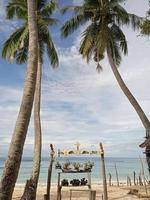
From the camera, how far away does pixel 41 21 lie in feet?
72.0

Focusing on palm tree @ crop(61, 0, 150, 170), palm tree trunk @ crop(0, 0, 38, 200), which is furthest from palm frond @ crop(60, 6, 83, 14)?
palm tree trunk @ crop(0, 0, 38, 200)

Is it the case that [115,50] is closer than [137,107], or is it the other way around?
[137,107]

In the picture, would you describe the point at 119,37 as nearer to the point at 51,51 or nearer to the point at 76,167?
the point at 51,51

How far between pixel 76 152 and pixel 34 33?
8.18 metres

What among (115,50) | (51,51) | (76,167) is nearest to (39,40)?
(51,51)

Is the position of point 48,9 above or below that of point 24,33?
above

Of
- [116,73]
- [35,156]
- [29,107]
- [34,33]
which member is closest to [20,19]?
[116,73]

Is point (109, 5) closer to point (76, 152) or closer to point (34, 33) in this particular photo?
point (76, 152)

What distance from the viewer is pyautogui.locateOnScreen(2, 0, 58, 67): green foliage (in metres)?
22.3

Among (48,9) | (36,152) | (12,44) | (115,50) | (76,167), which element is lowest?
(76,167)

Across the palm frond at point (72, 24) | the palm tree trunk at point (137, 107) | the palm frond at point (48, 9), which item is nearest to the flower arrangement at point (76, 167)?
the palm tree trunk at point (137, 107)

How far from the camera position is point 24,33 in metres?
21.4

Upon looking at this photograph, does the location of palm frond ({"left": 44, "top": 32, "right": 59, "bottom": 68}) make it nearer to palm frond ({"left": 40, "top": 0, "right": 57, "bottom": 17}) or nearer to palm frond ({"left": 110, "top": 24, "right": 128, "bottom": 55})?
palm frond ({"left": 40, "top": 0, "right": 57, "bottom": 17})

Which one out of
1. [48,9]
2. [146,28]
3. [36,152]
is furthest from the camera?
[48,9]
